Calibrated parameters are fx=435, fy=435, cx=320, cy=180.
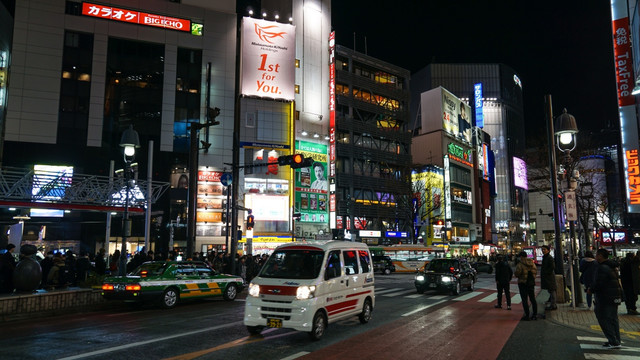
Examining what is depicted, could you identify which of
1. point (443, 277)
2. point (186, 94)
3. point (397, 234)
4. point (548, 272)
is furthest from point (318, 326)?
point (397, 234)

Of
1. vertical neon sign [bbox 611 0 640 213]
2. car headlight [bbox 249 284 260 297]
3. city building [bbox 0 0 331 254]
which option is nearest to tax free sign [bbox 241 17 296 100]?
city building [bbox 0 0 331 254]

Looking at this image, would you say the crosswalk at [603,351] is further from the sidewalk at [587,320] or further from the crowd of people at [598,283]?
the sidewalk at [587,320]

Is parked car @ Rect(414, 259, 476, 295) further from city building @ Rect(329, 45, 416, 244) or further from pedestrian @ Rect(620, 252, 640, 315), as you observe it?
city building @ Rect(329, 45, 416, 244)

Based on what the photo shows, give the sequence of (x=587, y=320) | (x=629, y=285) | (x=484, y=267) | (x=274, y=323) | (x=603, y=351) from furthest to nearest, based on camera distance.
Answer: (x=484, y=267), (x=629, y=285), (x=587, y=320), (x=274, y=323), (x=603, y=351)

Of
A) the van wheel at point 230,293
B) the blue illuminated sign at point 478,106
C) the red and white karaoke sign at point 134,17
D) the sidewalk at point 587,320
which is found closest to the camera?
the sidewalk at point 587,320

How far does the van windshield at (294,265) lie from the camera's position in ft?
31.7

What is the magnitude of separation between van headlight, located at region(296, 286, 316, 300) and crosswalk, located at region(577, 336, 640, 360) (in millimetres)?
5217

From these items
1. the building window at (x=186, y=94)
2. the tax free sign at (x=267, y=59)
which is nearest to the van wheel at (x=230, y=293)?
the building window at (x=186, y=94)

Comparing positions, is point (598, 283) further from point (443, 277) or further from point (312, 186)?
point (312, 186)

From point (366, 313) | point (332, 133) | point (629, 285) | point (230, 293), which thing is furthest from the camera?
point (332, 133)

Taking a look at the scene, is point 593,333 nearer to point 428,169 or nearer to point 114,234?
point 114,234

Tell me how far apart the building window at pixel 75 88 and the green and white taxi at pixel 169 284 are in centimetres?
3347

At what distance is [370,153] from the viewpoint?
207ft

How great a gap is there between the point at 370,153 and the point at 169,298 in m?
50.6
